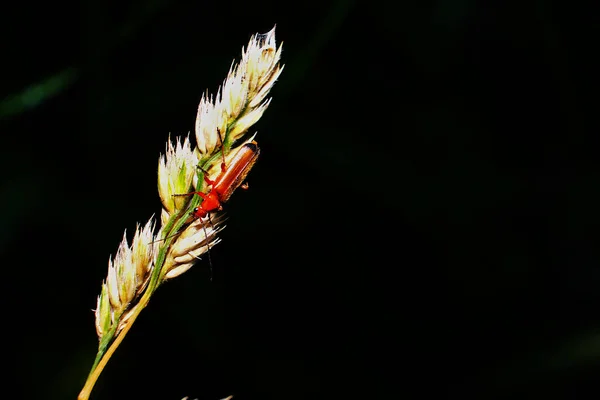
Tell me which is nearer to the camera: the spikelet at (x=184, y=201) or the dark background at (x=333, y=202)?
the spikelet at (x=184, y=201)

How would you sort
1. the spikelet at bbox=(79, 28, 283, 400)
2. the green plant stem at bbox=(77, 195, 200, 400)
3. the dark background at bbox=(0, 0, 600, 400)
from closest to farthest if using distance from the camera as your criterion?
the green plant stem at bbox=(77, 195, 200, 400) < the spikelet at bbox=(79, 28, 283, 400) < the dark background at bbox=(0, 0, 600, 400)

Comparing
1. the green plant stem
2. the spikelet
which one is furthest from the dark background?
the green plant stem

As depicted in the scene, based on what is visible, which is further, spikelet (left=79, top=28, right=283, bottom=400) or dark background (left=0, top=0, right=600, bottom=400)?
dark background (left=0, top=0, right=600, bottom=400)

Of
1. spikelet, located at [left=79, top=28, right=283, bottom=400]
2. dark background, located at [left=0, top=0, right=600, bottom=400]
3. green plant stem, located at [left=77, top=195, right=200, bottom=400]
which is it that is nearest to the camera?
green plant stem, located at [left=77, top=195, right=200, bottom=400]

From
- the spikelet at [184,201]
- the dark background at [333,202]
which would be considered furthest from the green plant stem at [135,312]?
the dark background at [333,202]

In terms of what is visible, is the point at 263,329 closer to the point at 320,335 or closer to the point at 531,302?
the point at 320,335

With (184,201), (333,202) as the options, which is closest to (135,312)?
(184,201)

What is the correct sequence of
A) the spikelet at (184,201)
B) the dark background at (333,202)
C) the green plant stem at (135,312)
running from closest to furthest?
the green plant stem at (135,312), the spikelet at (184,201), the dark background at (333,202)

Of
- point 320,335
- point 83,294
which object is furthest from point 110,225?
point 320,335

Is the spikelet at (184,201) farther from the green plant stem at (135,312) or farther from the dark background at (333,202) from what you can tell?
the dark background at (333,202)

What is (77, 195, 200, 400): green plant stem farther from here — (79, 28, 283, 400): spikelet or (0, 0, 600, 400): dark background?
(0, 0, 600, 400): dark background
